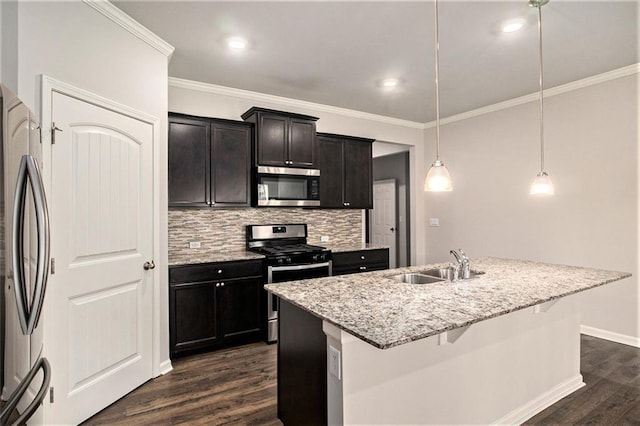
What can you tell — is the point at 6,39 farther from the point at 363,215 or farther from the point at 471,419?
the point at 363,215

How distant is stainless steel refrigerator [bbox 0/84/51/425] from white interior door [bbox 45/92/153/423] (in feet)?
2.41

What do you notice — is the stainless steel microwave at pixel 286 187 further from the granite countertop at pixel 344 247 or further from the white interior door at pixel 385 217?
the white interior door at pixel 385 217

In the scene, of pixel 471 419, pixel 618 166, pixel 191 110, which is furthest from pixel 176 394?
pixel 618 166

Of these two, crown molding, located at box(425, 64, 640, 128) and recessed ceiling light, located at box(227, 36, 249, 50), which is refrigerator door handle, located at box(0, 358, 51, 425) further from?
crown molding, located at box(425, 64, 640, 128)

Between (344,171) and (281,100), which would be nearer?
(281,100)

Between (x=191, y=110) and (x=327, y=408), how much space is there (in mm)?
3223

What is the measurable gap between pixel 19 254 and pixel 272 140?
9.14ft

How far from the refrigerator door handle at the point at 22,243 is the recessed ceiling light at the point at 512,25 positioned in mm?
3064

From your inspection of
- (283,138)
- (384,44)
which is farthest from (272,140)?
(384,44)

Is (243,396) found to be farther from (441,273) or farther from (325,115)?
(325,115)

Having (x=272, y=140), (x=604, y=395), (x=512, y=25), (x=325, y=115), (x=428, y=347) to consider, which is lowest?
(x=604, y=395)

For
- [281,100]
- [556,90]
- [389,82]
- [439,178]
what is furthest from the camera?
[281,100]

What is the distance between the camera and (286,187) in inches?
158

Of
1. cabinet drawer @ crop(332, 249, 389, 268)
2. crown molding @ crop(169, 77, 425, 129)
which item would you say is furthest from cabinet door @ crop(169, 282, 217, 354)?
crown molding @ crop(169, 77, 425, 129)
